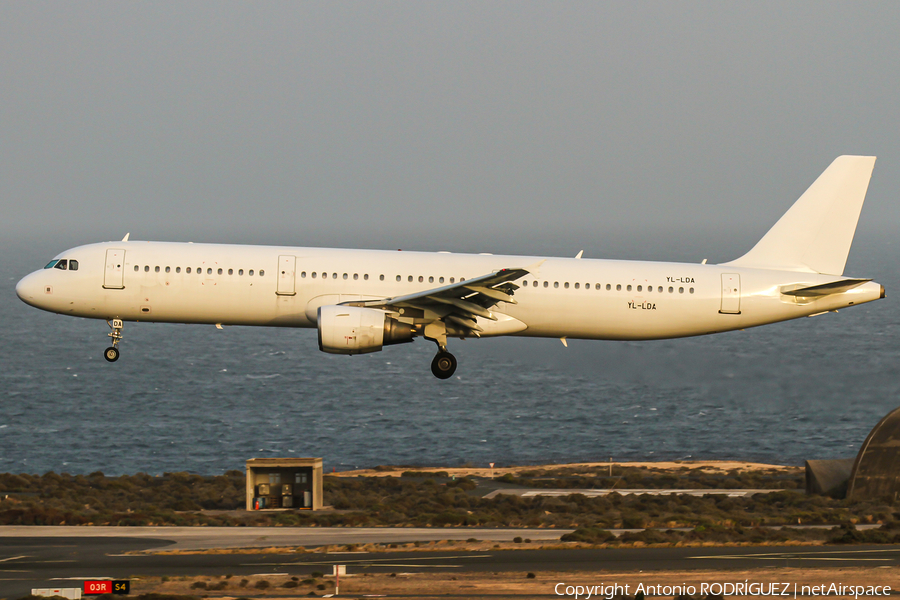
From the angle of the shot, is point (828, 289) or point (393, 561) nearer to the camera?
point (393, 561)

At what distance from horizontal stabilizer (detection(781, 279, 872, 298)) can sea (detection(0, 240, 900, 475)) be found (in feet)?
37.3

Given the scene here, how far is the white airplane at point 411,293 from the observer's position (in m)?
37.3

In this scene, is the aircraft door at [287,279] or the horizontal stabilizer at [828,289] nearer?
the aircraft door at [287,279]

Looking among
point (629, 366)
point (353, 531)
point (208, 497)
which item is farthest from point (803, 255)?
point (208, 497)

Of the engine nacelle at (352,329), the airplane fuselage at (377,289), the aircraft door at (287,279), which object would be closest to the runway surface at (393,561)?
the engine nacelle at (352,329)

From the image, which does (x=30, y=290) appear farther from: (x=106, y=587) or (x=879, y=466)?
(x=879, y=466)

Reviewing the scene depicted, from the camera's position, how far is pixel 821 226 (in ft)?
136

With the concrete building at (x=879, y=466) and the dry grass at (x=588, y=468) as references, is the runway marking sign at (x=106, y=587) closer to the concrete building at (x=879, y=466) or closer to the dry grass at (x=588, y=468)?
the concrete building at (x=879, y=466)

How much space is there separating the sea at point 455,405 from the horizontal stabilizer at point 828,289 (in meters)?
11.4

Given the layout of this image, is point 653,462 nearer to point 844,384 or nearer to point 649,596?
point 844,384

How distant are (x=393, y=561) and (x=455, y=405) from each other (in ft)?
248

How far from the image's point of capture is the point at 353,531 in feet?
156

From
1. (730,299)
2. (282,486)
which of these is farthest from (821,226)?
(282,486)

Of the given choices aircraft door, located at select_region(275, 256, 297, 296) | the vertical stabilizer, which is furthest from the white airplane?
the vertical stabilizer
